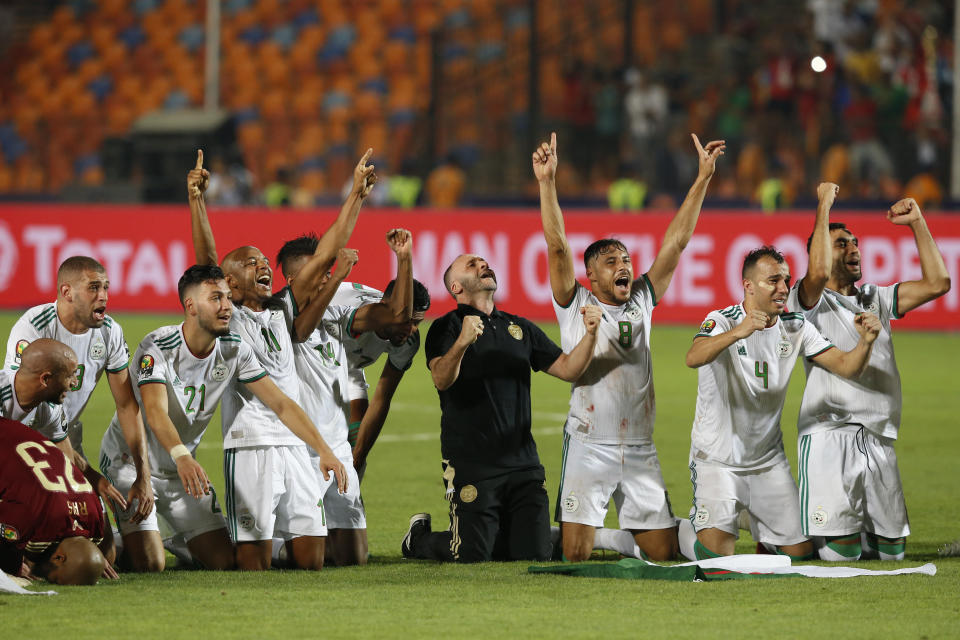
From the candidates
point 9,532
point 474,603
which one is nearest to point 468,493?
point 474,603

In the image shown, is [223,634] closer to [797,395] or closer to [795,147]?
[797,395]

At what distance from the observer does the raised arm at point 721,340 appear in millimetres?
7445

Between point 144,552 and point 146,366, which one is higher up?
point 146,366

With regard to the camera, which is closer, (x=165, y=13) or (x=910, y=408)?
Result: (x=910, y=408)

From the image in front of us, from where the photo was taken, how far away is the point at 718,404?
7.89m

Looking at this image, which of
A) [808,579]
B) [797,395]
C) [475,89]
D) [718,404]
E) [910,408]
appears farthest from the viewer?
[475,89]

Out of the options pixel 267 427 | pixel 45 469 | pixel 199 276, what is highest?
pixel 199 276

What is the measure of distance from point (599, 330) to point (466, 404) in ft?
2.76

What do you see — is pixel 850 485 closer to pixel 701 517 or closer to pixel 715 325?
pixel 701 517

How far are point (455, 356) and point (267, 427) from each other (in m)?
1.08

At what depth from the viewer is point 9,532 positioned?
259 inches

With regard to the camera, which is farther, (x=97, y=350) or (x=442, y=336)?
(x=442, y=336)

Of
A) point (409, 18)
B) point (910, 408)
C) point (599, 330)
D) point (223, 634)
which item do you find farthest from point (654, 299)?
point (409, 18)

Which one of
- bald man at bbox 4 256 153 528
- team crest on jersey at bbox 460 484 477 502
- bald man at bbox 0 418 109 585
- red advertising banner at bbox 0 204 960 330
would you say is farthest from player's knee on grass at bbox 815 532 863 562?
red advertising banner at bbox 0 204 960 330
